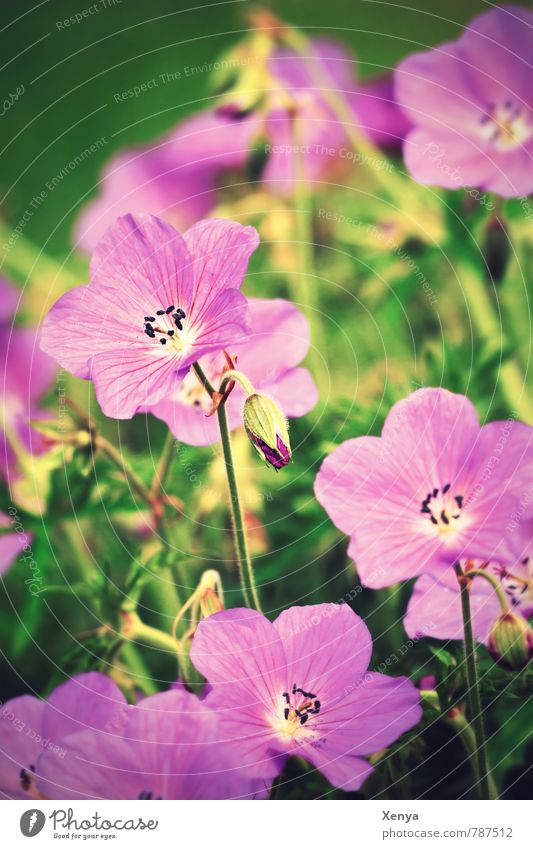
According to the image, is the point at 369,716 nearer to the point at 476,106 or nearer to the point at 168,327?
the point at 168,327

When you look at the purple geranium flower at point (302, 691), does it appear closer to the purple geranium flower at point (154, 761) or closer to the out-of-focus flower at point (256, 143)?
the purple geranium flower at point (154, 761)

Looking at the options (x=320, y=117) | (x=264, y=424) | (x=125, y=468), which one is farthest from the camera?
(x=320, y=117)

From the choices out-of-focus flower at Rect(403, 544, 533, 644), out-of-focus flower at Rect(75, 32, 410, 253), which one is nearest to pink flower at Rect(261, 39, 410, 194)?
out-of-focus flower at Rect(75, 32, 410, 253)

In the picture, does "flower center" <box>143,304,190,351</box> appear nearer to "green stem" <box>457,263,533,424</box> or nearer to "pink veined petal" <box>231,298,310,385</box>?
"pink veined petal" <box>231,298,310,385</box>

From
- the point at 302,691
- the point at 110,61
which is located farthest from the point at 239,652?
the point at 110,61

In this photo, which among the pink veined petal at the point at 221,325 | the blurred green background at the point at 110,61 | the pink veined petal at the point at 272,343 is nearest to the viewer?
the pink veined petal at the point at 221,325

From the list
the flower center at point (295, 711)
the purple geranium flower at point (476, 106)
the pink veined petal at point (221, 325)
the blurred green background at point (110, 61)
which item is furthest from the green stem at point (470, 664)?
the blurred green background at point (110, 61)
